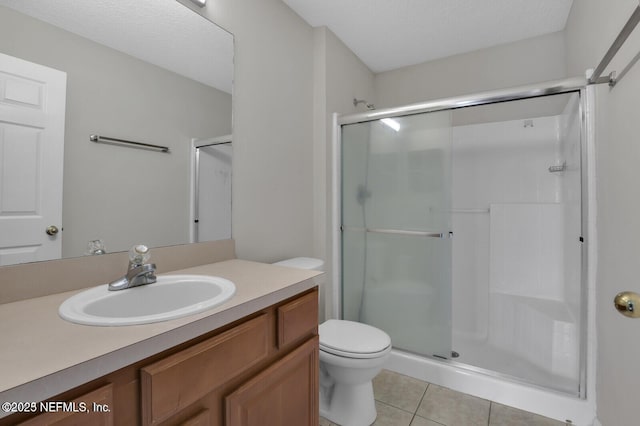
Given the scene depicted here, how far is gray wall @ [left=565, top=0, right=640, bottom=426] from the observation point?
3.46 feet

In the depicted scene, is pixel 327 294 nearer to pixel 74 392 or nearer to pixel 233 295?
pixel 233 295

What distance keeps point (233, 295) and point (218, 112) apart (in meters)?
0.99

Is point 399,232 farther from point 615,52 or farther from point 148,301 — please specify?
point 148,301

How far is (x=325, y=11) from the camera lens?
197 centimetres

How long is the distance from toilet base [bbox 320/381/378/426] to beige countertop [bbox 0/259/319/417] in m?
0.93

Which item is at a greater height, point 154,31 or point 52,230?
point 154,31

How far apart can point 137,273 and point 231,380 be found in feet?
1.59

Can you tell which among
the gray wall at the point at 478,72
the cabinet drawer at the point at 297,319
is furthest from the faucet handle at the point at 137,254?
the gray wall at the point at 478,72

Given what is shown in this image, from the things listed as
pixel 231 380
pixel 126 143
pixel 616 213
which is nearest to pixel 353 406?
pixel 231 380

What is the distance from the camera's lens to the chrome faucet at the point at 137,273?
3.16ft

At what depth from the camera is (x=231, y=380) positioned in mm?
828

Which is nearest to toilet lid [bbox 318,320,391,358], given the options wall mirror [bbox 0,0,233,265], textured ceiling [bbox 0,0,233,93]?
wall mirror [bbox 0,0,233,265]

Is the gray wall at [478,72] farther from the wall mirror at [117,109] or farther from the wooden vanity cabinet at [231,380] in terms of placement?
the wooden vanity cabinet at [231,380]

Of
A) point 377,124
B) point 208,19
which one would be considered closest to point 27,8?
point 208,19
